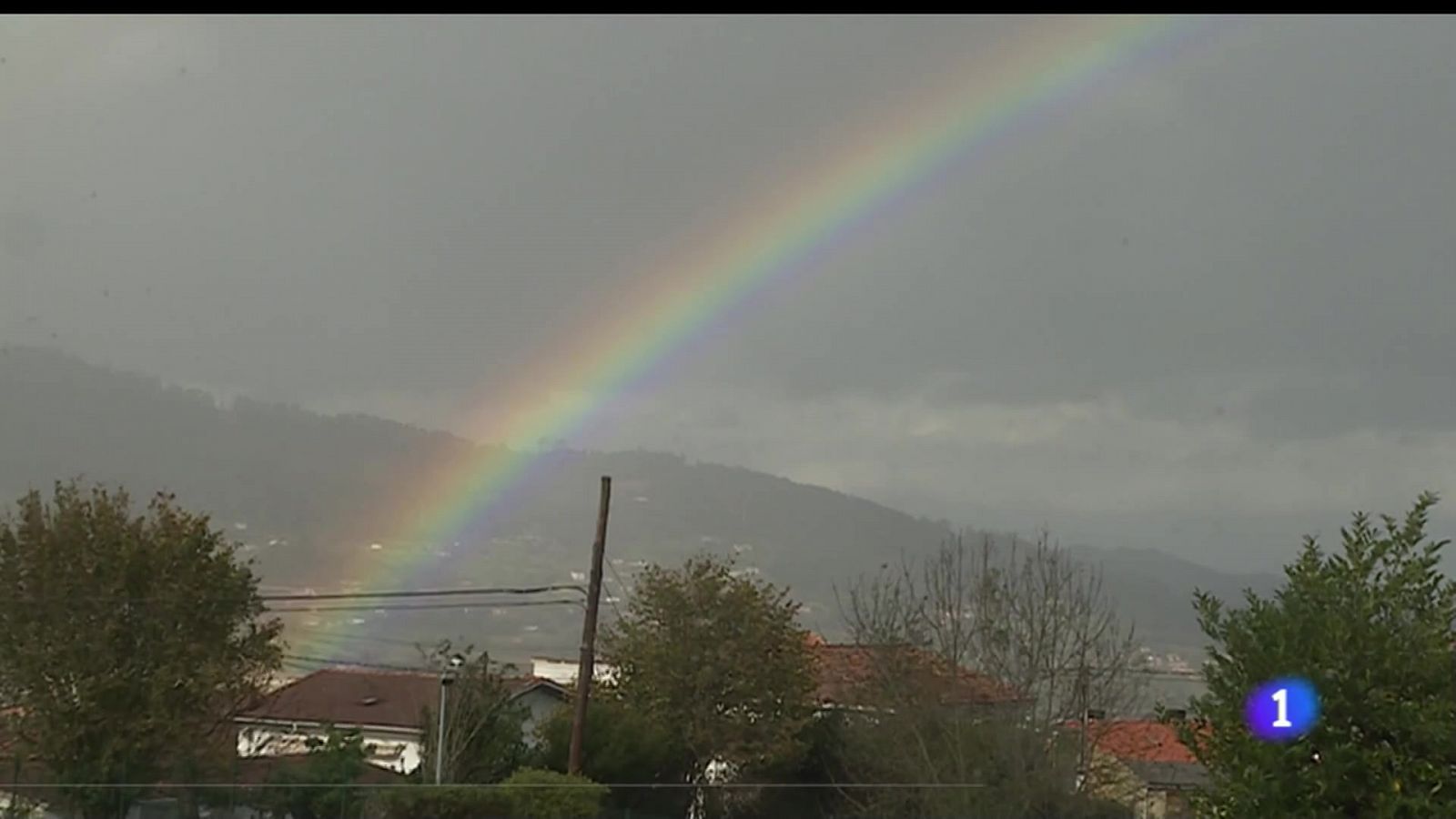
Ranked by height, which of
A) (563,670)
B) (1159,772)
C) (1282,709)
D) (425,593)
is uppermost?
(425,593)

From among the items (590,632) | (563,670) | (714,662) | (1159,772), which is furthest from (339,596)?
(1159,772)

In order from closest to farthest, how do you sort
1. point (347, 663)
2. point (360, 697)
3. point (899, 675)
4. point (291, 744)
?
point (291, 744)
point (899, 675)
point (360, 697)
point (347, 663)

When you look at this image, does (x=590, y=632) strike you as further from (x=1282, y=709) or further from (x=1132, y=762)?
(x=1282, y=709)

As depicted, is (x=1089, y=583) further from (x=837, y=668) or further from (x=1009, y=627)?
(x=837, y=668)

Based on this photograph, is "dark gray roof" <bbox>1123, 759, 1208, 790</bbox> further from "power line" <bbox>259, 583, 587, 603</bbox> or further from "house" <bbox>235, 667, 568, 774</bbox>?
"house" <bbox>235, 667, 568, 774</bbox>

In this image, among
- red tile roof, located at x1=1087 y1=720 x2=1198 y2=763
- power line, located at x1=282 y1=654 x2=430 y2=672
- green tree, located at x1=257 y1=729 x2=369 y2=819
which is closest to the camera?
green tree, located at x1=257 y1=729 x2=369 y2=819

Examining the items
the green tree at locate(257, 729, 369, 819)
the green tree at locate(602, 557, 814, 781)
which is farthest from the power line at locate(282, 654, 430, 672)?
the green tree at locate(257, 729, 369, 819)
